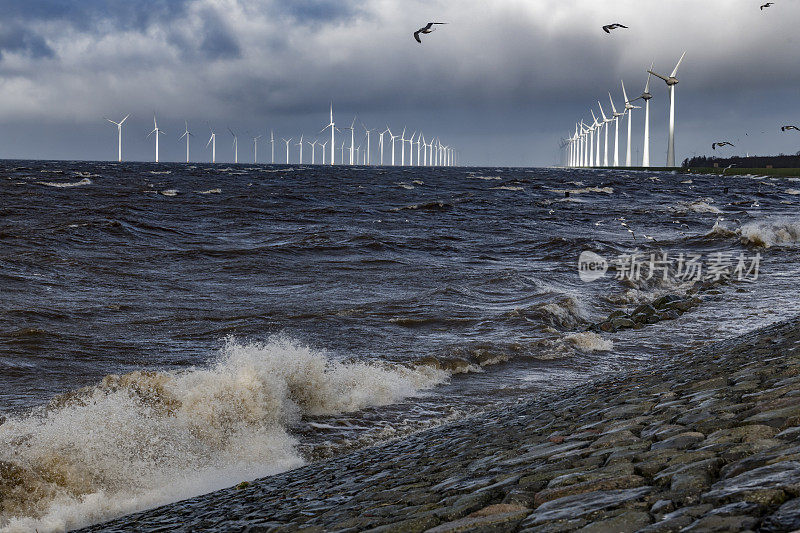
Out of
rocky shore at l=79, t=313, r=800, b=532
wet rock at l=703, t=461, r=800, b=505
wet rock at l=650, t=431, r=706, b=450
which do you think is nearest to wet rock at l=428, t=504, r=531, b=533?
rocky shore at l=79, t=313, r=800, b=532

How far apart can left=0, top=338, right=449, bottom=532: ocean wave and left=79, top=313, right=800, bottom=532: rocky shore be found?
2.97ft

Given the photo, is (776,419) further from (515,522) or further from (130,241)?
(130,241)

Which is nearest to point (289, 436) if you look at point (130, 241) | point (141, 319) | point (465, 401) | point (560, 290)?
point (465, 401)

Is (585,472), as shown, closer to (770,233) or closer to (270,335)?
(270,335)

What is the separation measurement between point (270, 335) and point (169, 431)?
227 inches

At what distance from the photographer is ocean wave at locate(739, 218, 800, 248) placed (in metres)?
32.2

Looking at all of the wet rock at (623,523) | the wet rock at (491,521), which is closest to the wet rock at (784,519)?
the wet rock at (623,523)

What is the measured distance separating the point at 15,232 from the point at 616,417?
95.8 ft

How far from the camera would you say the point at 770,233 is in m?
33.8

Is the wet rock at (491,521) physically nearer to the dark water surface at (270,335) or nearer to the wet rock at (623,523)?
the wet rock at (623,523)

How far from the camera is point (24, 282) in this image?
20688 mm

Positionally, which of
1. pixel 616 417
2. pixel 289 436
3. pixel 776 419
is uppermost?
pixel 776 419

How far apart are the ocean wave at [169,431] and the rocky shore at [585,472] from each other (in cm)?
91
